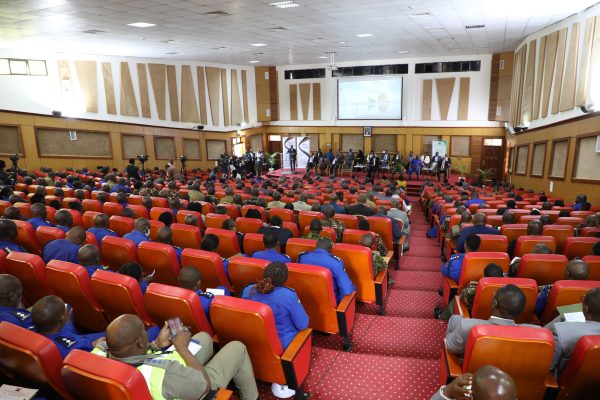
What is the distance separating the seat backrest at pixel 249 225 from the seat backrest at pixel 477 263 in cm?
266

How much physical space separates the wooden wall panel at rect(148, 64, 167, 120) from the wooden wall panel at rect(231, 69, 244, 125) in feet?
11.8

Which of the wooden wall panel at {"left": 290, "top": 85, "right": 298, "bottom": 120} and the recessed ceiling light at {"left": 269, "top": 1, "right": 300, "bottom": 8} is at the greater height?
the recessed ceiling light at {"left": 269, "top": 1, "right": 300, "bottom": 8}

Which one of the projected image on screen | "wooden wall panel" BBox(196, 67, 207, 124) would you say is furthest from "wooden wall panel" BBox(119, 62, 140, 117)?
the projected image on screen

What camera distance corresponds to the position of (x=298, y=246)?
12.8 feet

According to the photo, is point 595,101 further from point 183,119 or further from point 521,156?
point 183,119

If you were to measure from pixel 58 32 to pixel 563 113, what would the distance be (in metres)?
13.7

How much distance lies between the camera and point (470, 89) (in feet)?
56.1

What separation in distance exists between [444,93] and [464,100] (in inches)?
38.4

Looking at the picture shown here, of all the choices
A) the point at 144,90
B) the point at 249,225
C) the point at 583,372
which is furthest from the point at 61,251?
Answer: the point at 144,90

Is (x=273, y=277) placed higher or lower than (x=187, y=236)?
higher

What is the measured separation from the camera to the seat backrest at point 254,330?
229 cm

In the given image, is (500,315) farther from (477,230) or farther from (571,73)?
(571,73)

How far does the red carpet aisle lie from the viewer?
8.91 feet

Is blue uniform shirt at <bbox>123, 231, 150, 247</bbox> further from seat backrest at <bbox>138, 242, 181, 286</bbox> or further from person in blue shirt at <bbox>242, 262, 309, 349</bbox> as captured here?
person in blue shirt at <bbox>242, 262, 309, 349</bbox>
